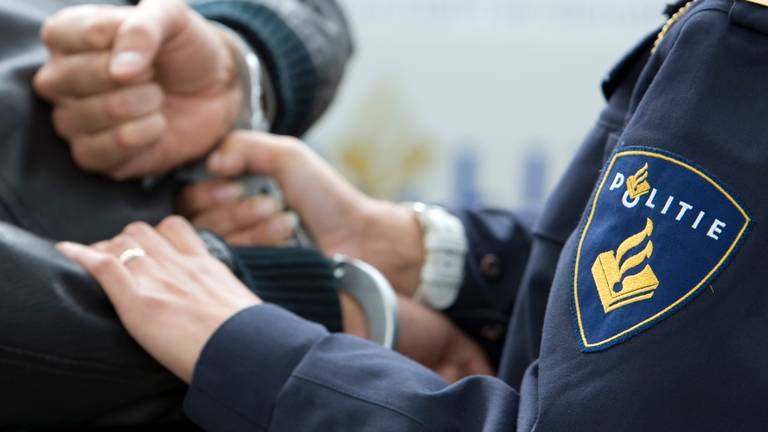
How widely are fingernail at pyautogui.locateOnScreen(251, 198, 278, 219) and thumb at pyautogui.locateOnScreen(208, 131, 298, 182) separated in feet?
0.09

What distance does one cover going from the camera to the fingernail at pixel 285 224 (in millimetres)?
898

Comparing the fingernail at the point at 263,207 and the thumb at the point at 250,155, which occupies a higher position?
the thumb at the point at 250,155

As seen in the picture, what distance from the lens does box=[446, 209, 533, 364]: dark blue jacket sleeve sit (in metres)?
0.94

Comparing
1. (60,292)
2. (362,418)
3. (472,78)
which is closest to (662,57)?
(362,418)

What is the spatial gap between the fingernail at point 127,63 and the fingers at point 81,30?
0.07 ft

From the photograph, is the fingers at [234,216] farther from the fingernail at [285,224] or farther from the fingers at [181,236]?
the fingers at [181,236]

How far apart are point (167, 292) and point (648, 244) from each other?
328mm

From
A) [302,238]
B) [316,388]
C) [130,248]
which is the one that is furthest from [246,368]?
Result: [302,238]

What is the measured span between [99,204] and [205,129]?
14cm

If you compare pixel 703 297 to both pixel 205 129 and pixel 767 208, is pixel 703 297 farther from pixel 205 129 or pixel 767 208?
pixel 205 129

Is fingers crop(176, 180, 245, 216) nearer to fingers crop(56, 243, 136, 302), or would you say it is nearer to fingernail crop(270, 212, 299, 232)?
fingernail crop(270, 212, 299, 232)

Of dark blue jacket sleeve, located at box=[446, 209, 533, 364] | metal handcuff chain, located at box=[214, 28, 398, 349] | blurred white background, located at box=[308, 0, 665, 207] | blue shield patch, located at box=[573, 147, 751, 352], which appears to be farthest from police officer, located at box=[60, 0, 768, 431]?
blurred white background, located at box=[308, 0, 665, 207]

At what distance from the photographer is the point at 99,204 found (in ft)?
2.44

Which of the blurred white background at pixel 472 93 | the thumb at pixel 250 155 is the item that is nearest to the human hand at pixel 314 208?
the thumb at pixel 250 155
